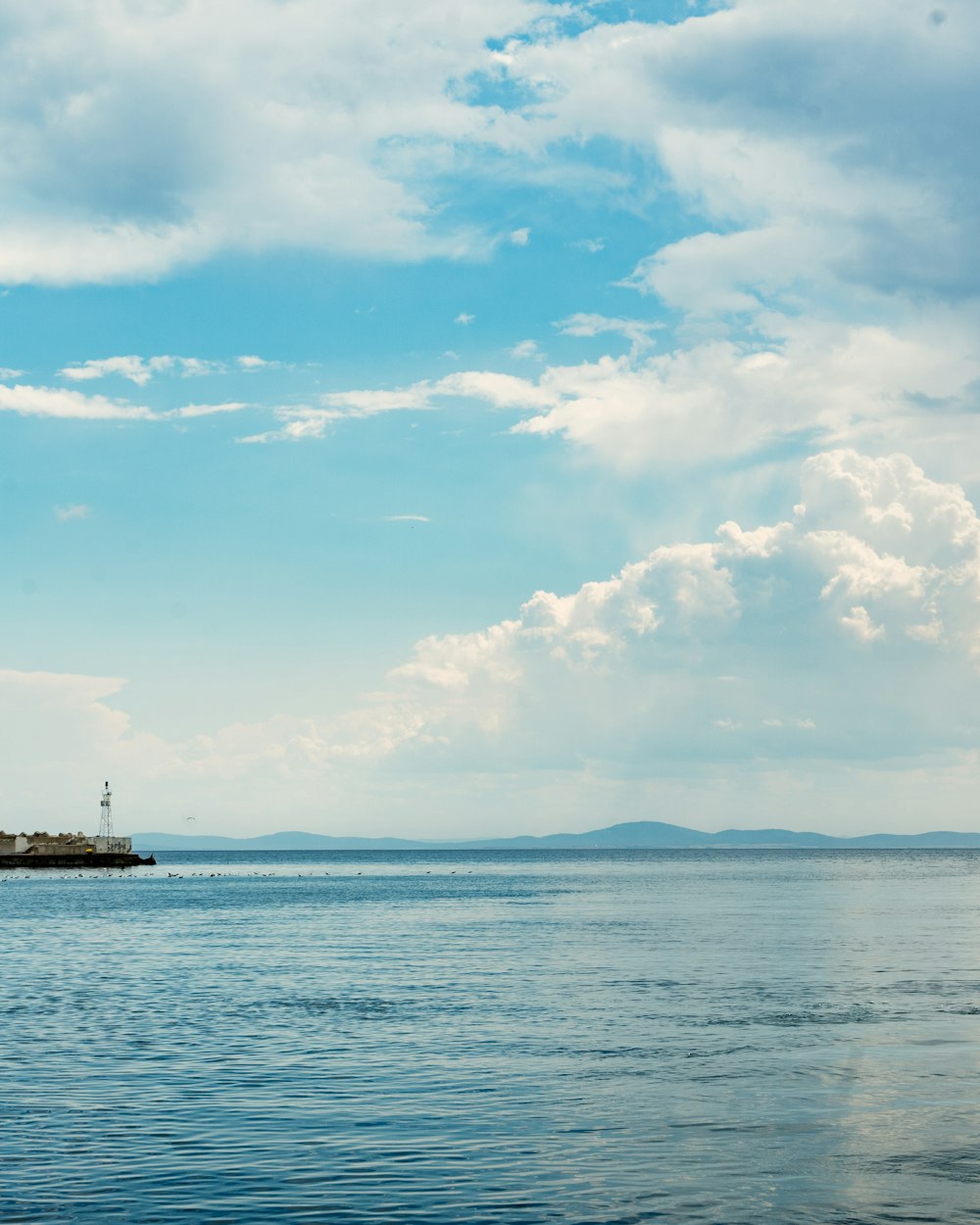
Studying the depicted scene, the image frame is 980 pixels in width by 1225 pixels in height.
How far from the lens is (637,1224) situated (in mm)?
20922

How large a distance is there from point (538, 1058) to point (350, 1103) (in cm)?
748

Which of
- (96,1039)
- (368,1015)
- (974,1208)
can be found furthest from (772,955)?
(974,1208)

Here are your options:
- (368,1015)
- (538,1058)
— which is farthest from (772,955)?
(538,1058)

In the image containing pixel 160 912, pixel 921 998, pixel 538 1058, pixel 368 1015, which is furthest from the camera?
pixel 160 912

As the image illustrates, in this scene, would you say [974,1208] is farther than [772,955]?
No

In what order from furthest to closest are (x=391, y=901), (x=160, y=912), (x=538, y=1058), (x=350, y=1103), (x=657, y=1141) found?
1. (x=391, y=901)
2. (x=160, y=912)
3. (x=538, y=1058)
4. (x=350, y=1103)
5. (x=657, y=1141)

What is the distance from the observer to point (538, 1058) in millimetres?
35938

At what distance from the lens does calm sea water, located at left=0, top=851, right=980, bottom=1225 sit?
22734 mm

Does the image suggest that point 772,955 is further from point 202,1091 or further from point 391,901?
point 391,901

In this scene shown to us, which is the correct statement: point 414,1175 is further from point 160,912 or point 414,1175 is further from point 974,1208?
point 160,912

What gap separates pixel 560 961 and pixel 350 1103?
3391cm

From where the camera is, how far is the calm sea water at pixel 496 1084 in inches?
895

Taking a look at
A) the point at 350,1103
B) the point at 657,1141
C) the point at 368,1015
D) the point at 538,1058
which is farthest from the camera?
the point at 368,1015

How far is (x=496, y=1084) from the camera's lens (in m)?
32.4
